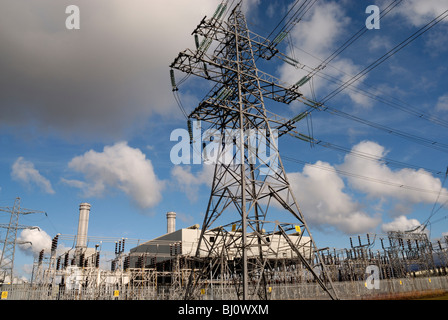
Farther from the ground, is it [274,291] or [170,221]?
[170,221]

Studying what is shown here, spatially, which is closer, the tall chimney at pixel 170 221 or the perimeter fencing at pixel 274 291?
the perimeter fencing at pixel 274 291

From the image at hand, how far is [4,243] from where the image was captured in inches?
1649

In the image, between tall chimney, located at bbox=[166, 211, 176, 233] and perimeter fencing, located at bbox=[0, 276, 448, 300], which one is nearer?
perimeter fencing, located at bbox=[0, 276, 448, 300]

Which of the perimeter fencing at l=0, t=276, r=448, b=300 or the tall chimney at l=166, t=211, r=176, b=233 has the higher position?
the tall chimney at l=166, t=211, r=176, b=233

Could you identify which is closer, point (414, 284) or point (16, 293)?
point (16, 293)

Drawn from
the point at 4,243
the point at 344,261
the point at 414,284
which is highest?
the point at 4,243

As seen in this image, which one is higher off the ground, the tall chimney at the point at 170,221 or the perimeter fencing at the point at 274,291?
the tall chimney at the point at 170,221

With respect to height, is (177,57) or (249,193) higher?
(177,57)

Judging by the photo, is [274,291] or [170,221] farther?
[170,221]
